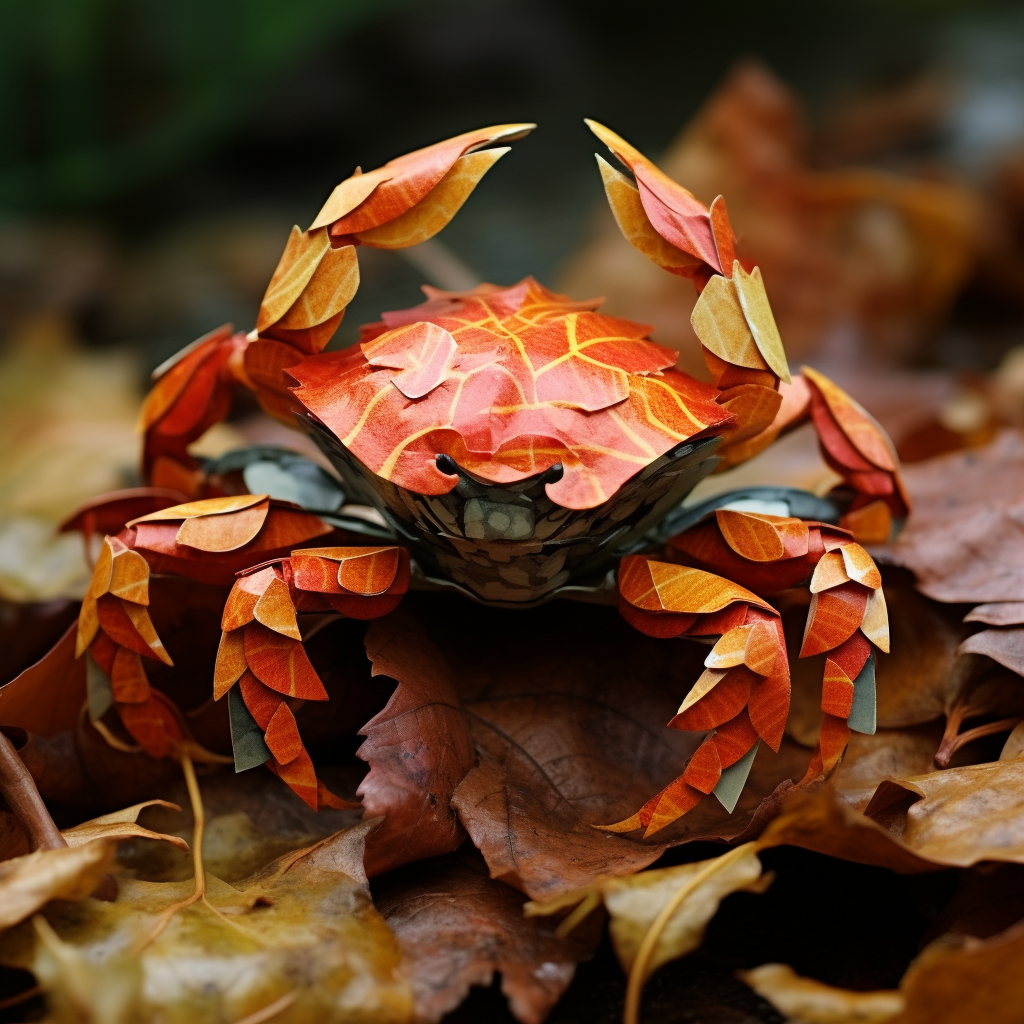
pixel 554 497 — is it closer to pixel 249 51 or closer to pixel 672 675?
pixel 672 675

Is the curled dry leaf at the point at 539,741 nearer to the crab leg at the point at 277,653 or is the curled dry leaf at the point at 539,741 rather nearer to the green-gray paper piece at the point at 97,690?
the crab leg at the point at 277,653

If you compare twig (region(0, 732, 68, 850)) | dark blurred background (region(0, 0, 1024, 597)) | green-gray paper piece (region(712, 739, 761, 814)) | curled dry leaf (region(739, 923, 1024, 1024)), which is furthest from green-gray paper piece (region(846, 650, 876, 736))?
dark blurred background (region(0, 0, 1024, 597))

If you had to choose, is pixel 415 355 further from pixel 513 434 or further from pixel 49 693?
pixel 49 693

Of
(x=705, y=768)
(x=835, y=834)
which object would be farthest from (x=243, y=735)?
(x=835, y=834)

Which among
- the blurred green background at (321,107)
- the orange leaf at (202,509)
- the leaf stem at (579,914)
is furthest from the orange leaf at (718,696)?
the blurred green background at (321,107)

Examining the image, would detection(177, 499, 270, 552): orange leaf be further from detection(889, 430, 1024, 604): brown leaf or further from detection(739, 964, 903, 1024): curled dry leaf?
detection(889, 430, 1024, 604): brown leaf

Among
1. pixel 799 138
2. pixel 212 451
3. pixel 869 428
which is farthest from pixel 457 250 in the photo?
pixel 869 428

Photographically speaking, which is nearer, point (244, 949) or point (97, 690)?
point (244, 949)
